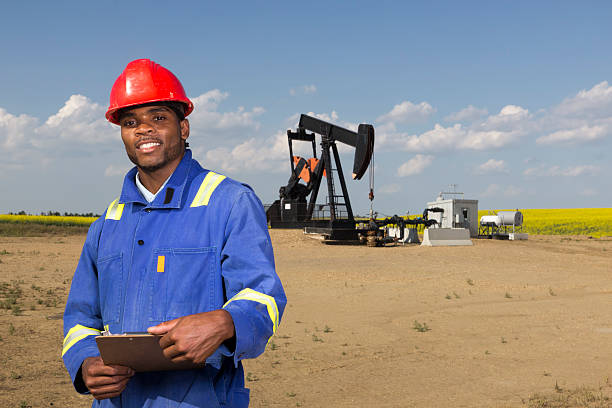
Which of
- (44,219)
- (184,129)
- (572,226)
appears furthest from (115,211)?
(572,226)

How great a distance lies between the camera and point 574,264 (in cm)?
1914

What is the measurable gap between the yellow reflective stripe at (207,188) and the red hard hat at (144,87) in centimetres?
31

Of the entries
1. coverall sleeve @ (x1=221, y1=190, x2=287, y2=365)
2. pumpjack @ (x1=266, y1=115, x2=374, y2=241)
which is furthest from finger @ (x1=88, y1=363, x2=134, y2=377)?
pumpjack @ (x1=266, y1=115, x2=374, y2=241)

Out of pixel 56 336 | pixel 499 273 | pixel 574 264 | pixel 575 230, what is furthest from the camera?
pixel 575 230

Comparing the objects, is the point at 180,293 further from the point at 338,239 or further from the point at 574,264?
the point at 338,239

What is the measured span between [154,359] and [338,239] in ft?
81.1

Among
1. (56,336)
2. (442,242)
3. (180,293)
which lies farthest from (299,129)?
(180,293)

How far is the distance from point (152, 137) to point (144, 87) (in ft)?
0.57

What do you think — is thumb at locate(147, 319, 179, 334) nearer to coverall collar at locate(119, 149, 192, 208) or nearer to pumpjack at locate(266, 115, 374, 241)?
coverall collar at locate(119, 149, 192, 208)

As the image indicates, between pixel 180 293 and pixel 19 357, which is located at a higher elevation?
pixel 180 293

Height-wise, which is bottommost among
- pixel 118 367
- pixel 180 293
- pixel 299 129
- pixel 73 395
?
Result: pixel 73 395

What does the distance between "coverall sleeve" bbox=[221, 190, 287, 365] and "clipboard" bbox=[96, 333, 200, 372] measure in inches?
6.8

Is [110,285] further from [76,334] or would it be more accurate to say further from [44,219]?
[44,219]

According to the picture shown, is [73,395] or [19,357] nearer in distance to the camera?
[73,395]
